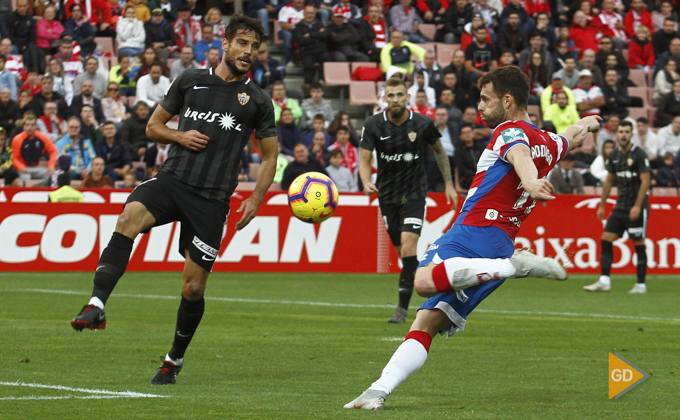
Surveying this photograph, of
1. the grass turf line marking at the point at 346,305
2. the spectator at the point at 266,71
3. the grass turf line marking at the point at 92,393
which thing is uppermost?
the grass turf line marking at the point at 92,393

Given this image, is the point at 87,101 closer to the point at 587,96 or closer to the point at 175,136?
the point at 587,96

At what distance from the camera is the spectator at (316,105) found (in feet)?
66.4

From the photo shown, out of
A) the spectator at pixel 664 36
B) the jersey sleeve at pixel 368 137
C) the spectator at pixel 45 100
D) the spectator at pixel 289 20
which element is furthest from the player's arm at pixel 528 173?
the spectator at pixel 664 36

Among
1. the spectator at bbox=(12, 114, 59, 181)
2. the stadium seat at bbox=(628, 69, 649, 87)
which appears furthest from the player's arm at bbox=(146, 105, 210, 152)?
the stadium seat at bbox=(628, 69, 649, 87)

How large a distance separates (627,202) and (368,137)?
600 cm

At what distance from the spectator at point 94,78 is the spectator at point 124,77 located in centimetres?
47

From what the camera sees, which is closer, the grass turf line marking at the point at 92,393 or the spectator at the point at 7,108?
the grass turf line marking at the point at 92,393

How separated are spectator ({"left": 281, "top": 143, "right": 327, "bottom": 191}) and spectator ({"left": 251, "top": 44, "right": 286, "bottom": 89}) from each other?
2908 mm

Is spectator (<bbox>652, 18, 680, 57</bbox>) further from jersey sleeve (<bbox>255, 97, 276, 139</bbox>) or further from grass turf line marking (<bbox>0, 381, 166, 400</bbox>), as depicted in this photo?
grass turf line marking (<bbox>0, 381, 166, 400</bbox>)

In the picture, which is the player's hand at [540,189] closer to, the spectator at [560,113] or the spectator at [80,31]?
the spectator at [560,113]

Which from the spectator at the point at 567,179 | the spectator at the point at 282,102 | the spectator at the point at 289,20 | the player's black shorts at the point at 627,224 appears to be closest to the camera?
the player's black shorts at the point at 627,224

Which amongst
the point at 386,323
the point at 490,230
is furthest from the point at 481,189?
the point at 386,323

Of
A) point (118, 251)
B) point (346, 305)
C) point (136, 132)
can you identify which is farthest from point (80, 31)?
point (118, 251)

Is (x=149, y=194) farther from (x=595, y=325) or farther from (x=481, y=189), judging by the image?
(x=595, y=325)
